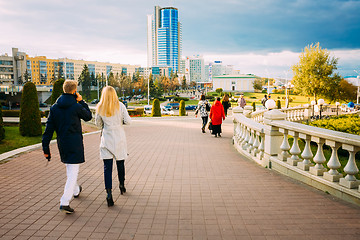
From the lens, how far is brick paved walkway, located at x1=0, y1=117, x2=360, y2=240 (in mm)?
3713

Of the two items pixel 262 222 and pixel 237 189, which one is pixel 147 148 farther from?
pixel 262 222

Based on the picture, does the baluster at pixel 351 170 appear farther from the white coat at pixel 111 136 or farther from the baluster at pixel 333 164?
the white coat at pixel 111 136

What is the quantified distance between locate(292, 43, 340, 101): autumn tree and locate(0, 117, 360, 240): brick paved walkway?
30.4m

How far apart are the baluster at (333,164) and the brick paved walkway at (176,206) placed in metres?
0.33

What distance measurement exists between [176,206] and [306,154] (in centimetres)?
272

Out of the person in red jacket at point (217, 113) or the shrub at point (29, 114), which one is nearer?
the person in red jacket at point (217, 113)

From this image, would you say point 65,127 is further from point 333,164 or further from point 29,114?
point 29,114

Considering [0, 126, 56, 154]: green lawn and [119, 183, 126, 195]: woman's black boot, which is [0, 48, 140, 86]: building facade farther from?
[119, 183, 126, 195]: woman's black boot

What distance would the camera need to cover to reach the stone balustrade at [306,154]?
4.46 meters

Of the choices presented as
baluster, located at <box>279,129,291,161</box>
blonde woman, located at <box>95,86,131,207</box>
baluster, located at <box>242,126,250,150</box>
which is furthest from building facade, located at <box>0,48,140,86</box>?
blonde woman, located at <box>95,86,131,207</box>

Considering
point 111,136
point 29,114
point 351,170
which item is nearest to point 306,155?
point 351,170

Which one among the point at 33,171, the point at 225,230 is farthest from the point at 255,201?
the point at 33,171

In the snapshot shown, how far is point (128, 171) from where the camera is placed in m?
6.84

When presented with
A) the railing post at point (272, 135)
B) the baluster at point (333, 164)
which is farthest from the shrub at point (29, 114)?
the baluster at point (333, 164)
